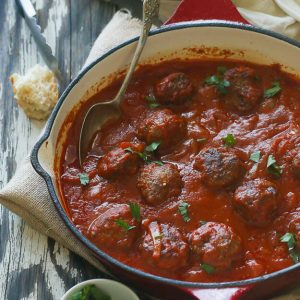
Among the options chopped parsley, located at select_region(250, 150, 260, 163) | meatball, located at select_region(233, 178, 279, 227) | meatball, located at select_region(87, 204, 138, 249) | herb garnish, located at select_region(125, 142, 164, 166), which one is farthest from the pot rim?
chopped parsley, located at select_region(250, 150, 260, 163)

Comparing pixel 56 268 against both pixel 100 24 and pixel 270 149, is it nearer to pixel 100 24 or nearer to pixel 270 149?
pixel 270 149

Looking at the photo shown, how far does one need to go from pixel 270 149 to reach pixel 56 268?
172 cm

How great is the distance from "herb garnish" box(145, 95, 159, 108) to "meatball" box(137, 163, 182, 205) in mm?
607

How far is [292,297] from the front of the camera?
4395 mm

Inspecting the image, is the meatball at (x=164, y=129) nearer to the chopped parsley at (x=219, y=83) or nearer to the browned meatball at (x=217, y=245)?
the chopped parsley at (x=219, y=83)

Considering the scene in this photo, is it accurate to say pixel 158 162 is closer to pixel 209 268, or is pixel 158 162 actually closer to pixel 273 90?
pixel 209 268

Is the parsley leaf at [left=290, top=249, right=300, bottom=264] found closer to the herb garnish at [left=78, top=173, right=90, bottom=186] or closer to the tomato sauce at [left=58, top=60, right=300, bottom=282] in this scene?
the tomato sauce at [left=58, top=60, right=300, bottom=282]

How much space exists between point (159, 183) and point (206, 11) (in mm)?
1468

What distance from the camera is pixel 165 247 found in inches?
166

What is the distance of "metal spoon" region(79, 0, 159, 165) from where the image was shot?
4811mm

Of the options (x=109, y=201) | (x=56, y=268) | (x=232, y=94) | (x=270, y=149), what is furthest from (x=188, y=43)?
(x=56, y=268)

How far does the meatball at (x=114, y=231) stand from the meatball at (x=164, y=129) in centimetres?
61

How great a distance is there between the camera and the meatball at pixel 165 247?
4184 millimetres

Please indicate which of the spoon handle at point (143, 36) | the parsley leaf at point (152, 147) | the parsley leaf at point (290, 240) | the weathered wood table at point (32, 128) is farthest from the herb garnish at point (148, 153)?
the parsley leaf at point (290, 240)
